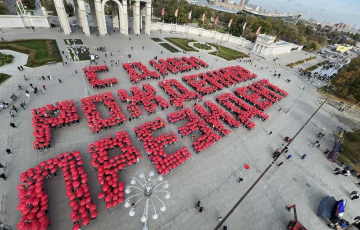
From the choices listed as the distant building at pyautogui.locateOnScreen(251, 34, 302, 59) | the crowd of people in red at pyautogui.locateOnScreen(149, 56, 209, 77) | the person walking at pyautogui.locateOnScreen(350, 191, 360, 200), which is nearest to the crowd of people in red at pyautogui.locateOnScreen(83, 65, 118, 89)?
the crowd of people in red at pyautogui.locateOnScreen(149, 56, 209, 77)

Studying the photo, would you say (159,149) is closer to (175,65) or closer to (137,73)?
(137,73)

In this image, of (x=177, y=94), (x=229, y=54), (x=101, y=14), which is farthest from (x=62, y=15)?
(x=229, y=54)

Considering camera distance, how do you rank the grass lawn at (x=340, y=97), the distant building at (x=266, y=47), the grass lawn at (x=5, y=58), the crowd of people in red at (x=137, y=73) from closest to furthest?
1. the grass lawn at (x=5, y=58)
2. the crowd of people in red at (x=137, y=73)
3. the grass lawn at (x=340, y=97)
4. the distant building at (x=266, y=47)

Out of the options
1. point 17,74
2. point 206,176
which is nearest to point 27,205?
point 206,176

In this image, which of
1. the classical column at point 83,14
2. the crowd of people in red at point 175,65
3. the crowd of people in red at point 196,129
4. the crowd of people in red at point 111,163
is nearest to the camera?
the crowd of people in red at point 111,163

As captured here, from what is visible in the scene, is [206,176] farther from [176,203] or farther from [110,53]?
[110,53]

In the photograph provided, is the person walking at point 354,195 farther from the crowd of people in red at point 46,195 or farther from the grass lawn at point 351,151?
the crowd of people in red at point 46,195

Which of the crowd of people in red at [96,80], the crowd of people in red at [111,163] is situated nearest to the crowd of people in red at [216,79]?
the crowd of people in red at [96,80]

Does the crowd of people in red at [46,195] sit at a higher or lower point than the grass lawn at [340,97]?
higher

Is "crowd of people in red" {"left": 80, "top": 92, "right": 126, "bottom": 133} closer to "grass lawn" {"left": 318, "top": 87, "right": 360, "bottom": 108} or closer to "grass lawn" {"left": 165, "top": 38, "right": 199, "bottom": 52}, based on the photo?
"grass lawn" {"left": 165, "top": 38, "right": 199, "bottom": 52}
